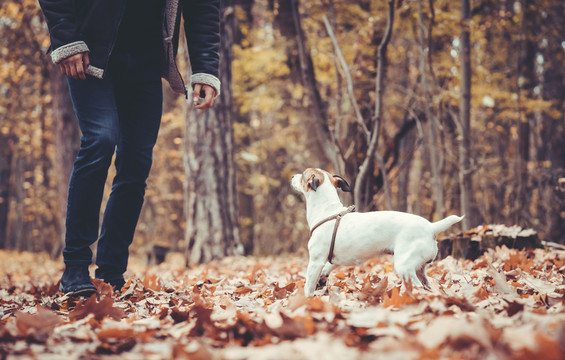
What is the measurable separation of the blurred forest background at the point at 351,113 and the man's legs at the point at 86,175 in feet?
10.7

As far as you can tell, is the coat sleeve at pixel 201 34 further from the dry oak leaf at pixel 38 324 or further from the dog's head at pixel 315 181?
the dry oak leaf at pixel 38 324

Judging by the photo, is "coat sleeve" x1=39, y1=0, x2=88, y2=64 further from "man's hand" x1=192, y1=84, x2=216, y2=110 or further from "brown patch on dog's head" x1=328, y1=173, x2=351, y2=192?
"brown patch on dog's head" x1=328, y1=173, x2=351, y2=192

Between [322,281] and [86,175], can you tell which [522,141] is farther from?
[86,175]

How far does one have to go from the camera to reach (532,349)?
121cm

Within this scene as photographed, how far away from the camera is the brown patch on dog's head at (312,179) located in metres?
2.91

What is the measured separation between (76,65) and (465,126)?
15.9ft

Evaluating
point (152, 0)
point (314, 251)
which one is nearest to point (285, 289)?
point (314, 251)

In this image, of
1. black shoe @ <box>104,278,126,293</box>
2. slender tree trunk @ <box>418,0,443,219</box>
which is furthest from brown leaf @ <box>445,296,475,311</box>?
slender tree trunk @ <box>418,0,443,219</box>

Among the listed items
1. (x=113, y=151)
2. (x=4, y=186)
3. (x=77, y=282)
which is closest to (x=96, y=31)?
(x=113, y=151)

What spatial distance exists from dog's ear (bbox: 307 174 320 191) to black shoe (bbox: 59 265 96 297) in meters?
1.44

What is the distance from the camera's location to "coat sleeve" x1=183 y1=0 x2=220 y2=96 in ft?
10.5

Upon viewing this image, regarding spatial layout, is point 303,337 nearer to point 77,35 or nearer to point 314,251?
point 314,251

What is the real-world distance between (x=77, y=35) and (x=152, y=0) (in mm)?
608

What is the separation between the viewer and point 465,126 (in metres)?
5.90
